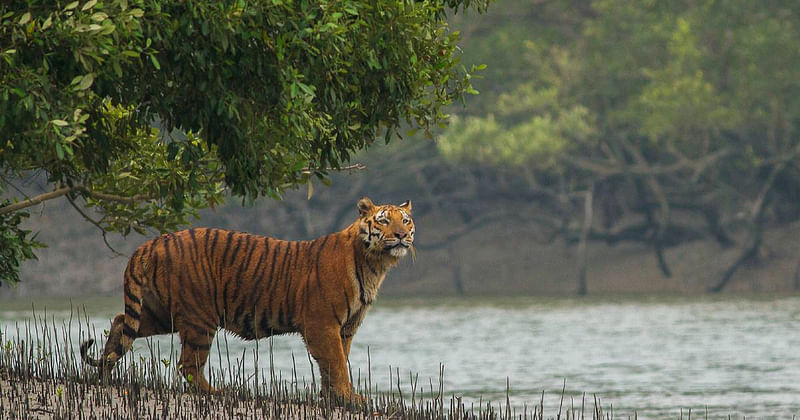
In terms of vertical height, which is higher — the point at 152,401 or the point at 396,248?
the point at 396,248

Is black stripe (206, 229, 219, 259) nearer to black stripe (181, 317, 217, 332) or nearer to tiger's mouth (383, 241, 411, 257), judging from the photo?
black stripe (181, 317, 217, 332)

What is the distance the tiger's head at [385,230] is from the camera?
12914mm

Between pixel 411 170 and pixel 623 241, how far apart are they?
7.90m

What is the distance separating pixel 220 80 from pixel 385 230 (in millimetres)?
2819

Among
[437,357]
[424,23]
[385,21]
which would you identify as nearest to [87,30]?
[385,21]

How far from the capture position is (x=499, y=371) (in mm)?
24641

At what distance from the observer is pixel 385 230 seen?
1292cm

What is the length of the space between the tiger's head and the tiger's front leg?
80cm

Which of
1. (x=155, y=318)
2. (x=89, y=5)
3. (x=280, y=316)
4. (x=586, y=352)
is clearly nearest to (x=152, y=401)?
(x=155, y=318)

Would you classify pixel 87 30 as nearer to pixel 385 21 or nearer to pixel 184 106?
pixel 184 106

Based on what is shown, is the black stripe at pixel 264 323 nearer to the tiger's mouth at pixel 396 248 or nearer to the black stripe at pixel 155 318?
the black stripe at pixel 155 318

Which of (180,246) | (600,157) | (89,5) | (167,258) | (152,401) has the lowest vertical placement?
(152,401)

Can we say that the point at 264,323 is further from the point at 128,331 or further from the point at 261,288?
the point at 128,331

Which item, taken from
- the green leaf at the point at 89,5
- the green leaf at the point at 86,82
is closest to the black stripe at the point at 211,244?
the green leaf at the point at 86,82
